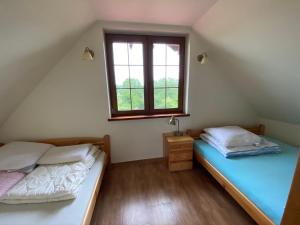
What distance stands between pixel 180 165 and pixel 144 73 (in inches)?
59.7

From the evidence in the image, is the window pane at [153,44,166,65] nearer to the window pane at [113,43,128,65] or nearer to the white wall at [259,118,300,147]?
the window pane at [113,43,128,65]

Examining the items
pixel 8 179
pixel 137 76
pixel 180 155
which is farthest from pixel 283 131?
pixel 8 179

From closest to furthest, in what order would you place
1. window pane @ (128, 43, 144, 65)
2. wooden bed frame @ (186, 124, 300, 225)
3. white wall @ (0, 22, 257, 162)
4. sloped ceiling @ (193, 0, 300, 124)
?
wooden bed frame @ (186, 124, 300, 225) < sloped ceiling @ (193, 0, 300, 124) < white wall @ (0, 22, 257, 162) < window pane @ (128, 43, 144, 65)

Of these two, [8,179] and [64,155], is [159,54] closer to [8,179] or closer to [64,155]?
[64,155]

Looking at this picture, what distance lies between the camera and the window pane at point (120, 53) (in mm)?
2297

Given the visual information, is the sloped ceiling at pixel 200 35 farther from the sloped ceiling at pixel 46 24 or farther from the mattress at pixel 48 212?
the mattress at pixel 48 212

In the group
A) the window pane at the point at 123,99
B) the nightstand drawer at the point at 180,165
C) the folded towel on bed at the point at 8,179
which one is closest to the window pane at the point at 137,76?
the window pane at the point at 123,99

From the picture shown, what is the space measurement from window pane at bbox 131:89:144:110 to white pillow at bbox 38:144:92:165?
962 mm

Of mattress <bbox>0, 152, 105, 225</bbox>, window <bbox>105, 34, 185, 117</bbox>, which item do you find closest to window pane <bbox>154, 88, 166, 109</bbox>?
window <bbox>105, 34, 185, 117</bbox>

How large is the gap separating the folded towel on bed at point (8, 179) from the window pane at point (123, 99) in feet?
4.68

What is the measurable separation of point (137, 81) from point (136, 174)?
1421 millimetres

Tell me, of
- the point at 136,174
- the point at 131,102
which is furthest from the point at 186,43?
the point at 136,174

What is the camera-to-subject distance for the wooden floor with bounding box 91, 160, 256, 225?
1.53m

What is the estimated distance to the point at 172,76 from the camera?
2.53 m
